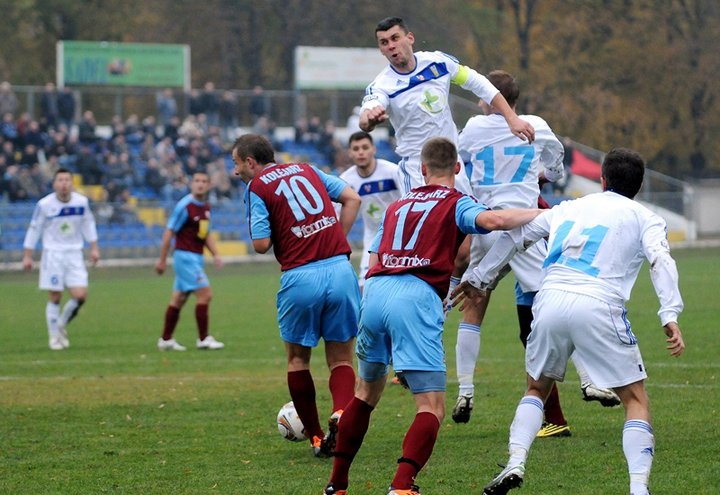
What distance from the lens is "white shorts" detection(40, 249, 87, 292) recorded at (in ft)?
54.2

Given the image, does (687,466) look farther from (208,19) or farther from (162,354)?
(208,19)

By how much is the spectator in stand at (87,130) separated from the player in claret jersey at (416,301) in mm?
29947

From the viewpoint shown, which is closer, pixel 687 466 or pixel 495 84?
pixel 687 466

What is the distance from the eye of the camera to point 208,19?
50969 millimetres

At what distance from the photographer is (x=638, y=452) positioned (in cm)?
648

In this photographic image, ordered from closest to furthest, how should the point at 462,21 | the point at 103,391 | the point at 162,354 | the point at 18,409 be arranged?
the point at 18,409
the point at 103,391
the point at 162,354
the point at 462,21

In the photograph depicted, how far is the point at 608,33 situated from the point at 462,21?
21.8 feet

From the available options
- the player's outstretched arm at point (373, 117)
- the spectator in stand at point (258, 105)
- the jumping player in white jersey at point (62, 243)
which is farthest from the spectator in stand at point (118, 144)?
the player's outstretched arm at point (373, 117)

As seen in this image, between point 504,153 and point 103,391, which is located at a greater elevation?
point 504,153

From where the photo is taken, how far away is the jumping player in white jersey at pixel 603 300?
6.46 metres

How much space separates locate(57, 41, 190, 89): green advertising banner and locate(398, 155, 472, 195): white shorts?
106 feet

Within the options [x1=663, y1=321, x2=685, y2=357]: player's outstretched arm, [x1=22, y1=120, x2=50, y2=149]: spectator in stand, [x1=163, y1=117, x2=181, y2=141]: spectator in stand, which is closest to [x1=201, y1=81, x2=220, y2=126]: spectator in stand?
[x1=163, y1=117, x2=181, y2=141]: spectator in stand

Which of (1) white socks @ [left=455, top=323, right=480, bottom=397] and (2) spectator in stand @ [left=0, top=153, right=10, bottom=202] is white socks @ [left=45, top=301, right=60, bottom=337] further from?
(2) spectator in stand @ [left=0, top=153, right=10, bottom=202]

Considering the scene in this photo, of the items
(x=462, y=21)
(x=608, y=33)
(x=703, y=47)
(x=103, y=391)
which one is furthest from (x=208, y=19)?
(x=103, y=391)
